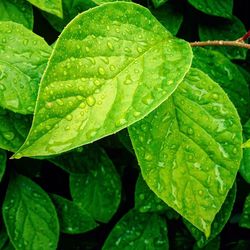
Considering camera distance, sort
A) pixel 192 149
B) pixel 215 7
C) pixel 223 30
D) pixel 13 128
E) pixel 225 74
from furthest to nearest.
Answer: pixel 223 30, pixel 215 7, pixel 225 74, pixel 13 128, pixel 192 149

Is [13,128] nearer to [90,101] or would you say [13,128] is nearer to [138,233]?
[90,101]

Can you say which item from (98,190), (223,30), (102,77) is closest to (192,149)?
(102,77)

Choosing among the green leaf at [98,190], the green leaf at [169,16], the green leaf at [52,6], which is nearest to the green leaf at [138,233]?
the green leaf at [98,190]

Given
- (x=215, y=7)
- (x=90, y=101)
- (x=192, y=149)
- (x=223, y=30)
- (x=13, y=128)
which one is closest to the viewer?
(x=90, y=101)

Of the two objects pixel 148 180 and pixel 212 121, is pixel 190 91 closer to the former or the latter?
pixel 212 121

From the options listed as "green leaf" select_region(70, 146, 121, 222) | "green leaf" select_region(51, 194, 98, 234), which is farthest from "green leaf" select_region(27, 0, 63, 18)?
"green leaf" select_region(51, 194, 98, 234)

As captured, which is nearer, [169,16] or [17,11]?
[17,11]

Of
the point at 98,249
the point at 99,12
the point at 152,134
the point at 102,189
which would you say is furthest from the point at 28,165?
the point at 99,12

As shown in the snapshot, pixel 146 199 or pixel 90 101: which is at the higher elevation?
pixel 90 101
